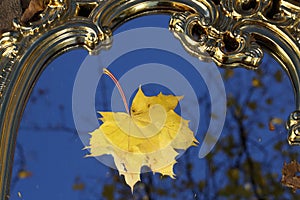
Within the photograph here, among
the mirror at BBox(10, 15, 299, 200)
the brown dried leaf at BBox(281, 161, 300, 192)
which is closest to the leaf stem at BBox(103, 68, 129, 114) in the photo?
the mirror at BBox(10, 15, 299, 200)

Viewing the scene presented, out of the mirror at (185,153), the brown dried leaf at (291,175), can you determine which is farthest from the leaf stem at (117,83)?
the brown dried leaf at (291,175)

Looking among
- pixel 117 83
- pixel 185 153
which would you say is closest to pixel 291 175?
pixel 185 153

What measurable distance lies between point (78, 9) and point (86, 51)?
7 centimetres

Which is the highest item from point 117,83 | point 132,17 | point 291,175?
point 132,17

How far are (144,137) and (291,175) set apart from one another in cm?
23

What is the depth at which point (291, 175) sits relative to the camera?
129cm

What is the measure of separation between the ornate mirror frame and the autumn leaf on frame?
0.34 feet

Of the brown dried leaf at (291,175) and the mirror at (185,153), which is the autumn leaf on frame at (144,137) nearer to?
the mirror at (185,153)

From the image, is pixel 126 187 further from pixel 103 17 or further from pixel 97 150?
pixel 103 17

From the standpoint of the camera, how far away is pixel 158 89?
135 cm

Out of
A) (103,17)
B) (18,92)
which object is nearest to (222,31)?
(103,17)

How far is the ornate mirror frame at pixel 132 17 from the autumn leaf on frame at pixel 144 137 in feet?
0.34

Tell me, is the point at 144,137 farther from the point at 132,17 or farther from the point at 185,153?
the point at 132,17

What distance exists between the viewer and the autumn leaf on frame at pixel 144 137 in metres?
1.33
